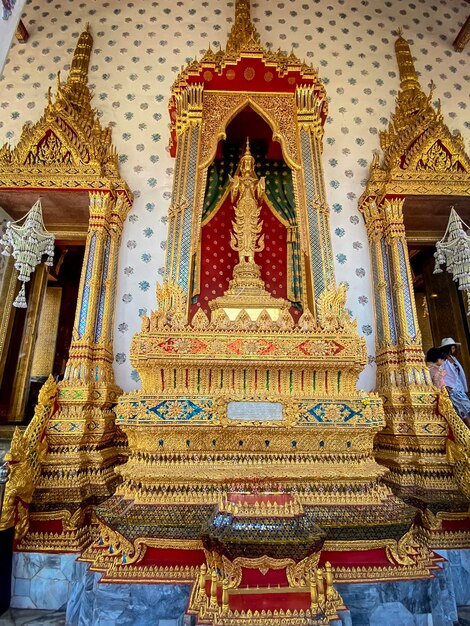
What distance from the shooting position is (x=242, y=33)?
6090mm

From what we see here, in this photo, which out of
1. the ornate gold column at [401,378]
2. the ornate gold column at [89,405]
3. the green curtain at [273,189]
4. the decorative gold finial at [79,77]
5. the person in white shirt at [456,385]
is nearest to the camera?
the ornate gold column at [89,405]

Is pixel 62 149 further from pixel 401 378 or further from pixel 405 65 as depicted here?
pixel 405 65

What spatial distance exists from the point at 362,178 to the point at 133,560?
608 centimetres

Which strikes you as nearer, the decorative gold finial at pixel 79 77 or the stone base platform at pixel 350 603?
the stone base platform at pixel 350 603

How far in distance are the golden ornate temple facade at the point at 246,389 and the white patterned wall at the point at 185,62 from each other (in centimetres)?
37

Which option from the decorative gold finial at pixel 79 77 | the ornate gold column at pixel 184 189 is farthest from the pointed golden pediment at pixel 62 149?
the ornate gold column at pixel 184 189

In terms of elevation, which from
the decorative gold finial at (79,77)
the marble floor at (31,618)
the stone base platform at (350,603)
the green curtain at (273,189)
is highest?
the decorative gold finial at (79,77)

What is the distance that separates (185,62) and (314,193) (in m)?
4.23

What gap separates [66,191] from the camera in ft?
17.8

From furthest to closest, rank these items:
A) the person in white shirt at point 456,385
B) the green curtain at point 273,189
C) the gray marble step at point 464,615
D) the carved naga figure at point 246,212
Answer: the green curtain at point 273,189 < the carved naga figure at point 246,212 < the person in white shirt at point 456,385 < the gray marble step at point 464,615

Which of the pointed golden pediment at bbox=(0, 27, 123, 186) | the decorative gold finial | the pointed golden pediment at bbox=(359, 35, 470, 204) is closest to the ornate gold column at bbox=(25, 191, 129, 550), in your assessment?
the pointed golden pediment at bbox=(0, 27, 123, 186)

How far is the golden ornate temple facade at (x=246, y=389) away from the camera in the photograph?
116 inches

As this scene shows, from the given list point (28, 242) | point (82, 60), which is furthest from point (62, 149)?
point (82, 60)

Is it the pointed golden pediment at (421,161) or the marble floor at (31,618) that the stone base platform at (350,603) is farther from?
the pointed golden pediment at (421,161)
